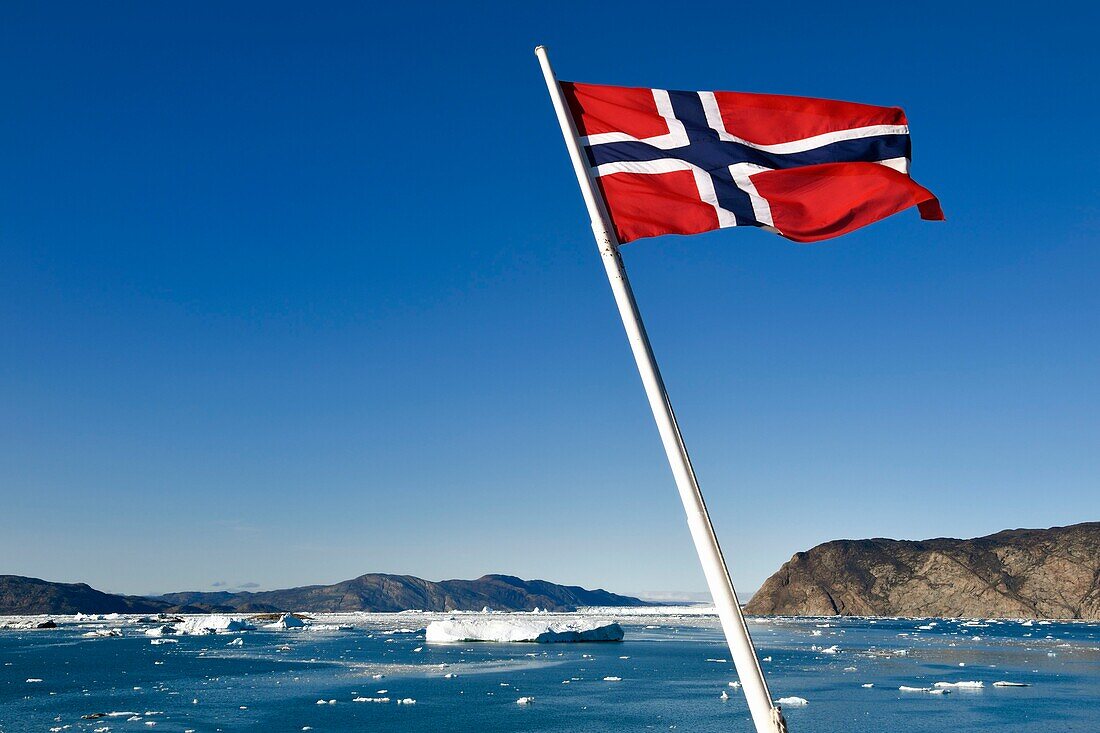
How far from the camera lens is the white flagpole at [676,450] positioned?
5.54m

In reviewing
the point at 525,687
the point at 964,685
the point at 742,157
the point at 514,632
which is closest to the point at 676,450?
the point at 742,157

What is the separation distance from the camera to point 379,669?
73.0 metres

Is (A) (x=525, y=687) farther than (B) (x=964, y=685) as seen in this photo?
No

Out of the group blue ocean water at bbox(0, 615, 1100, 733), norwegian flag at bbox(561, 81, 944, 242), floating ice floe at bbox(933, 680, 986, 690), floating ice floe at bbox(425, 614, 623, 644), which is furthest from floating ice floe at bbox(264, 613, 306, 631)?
norwegian flag at bbox(561, 81, 944, 242)

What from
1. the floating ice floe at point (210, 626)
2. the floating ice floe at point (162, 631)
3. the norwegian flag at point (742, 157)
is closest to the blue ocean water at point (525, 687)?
the floating ice floe at point (162, 631)

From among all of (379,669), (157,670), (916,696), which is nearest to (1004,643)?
(916,696)

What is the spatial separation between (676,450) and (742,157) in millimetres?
3096

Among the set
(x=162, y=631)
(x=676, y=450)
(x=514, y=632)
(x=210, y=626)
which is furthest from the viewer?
(x=162, y=631)

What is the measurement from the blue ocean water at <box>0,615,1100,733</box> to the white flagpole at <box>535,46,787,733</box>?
1574 inches

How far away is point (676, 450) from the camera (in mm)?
6211

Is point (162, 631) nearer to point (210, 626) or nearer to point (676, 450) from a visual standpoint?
point (210, 626)

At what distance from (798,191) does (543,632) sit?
10477 centimetres

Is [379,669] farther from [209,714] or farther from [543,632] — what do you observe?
[543,632]

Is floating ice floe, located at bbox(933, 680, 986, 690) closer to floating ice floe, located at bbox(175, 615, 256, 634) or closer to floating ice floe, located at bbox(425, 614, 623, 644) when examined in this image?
floating ice floe, located at bbox(425, 614, 623, 644)
